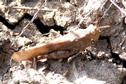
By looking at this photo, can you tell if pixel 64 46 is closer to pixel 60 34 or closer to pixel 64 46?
pixel 64 46

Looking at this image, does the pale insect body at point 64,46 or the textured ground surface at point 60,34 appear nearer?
the textured ground surface at point 60,34

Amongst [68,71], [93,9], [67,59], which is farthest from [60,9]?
[68,71]

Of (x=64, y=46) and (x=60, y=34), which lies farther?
(x=60, y=34)

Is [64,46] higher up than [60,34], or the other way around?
[60,34]

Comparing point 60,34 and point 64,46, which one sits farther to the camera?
point 60,34

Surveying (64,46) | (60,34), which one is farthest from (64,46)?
(60,34)

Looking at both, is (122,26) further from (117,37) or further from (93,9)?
(93,9)

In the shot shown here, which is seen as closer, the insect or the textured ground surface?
the textured ground surface

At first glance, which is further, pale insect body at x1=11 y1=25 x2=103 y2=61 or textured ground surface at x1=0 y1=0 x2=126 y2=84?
pale insect body at x1=11 y1=25 x2=103 y2=61
